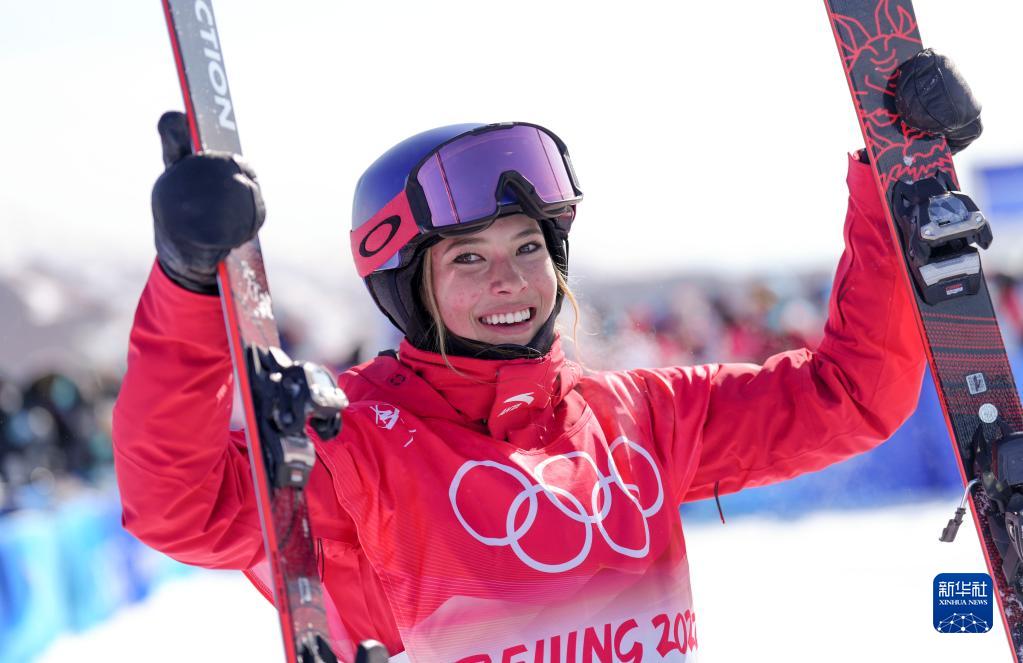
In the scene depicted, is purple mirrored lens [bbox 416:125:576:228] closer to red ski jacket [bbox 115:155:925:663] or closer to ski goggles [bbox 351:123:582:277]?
ski goggles [bbox 351:123:582:277]

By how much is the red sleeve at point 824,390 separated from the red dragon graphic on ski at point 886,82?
74mm

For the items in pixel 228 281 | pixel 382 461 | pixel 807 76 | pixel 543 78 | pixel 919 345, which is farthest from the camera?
pixel 807 76

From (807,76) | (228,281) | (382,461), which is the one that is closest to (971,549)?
(807,76)

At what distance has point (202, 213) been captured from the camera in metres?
1.76

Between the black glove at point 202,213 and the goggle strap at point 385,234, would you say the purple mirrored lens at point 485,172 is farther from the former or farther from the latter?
the black glove at point 202,213

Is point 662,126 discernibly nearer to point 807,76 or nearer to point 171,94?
point 807,76

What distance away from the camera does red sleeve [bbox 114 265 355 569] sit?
6.02 feet

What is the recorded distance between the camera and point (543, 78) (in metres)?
6.48

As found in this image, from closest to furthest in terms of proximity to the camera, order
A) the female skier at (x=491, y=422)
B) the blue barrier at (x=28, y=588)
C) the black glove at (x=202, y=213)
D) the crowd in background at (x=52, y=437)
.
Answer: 1. the black glove at (x=202, y=213)
2. the female skier at (x=491, y=422)
3. the blue barrier at (x=28, y=588)
4. the crowd in background at (x=52, y=437)

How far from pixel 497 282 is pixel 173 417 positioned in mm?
860

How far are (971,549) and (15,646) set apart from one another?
5131 mm

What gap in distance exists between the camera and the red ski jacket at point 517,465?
6.25 feet

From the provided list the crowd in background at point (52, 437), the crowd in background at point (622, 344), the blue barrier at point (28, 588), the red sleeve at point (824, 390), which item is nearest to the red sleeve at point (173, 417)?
the red sleeve at point (824, 390)

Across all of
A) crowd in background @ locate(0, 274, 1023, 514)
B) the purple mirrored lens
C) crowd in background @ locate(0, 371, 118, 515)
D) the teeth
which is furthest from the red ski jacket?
crowd in background @ locate(0, 371, 118, 515)
